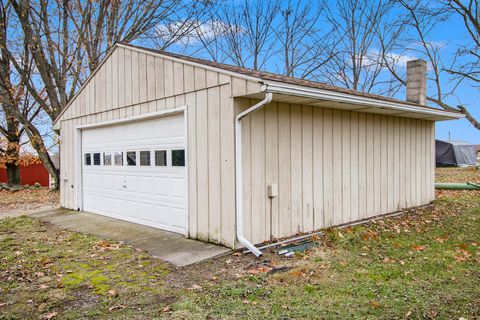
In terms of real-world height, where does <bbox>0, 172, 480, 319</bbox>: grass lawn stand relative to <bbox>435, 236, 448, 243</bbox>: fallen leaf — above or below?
below

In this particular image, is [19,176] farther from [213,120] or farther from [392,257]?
[392,257]

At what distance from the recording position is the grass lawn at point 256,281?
3.55 m

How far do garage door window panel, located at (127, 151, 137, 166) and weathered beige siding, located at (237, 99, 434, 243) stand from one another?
3.08 m

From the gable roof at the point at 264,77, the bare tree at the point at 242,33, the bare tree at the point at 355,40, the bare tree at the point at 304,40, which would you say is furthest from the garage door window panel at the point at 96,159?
the bare tree at the point at 355,40

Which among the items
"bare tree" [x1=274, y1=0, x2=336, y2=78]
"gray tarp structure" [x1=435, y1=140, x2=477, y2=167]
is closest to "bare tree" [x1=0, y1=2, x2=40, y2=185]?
"bare tree" [x1=274, y1=0, x2=336, y2=78]

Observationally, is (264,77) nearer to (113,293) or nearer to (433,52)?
(113,293)

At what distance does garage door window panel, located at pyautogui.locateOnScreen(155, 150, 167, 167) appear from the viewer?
699cm

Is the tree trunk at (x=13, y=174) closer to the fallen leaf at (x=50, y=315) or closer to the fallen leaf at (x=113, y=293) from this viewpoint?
the fallen leaf at (x=113, y=293)

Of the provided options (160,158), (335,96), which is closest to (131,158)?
(160,158)

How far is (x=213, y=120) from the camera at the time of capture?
230 inches

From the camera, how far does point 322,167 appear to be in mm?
6887

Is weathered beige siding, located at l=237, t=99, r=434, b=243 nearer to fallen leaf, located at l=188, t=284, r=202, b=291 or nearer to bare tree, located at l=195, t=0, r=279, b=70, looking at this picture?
fallen leaf, located at l=188, t=284, r=202, b=291

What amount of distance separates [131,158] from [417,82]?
7939 mm

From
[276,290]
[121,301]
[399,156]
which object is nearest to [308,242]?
[276,290]
